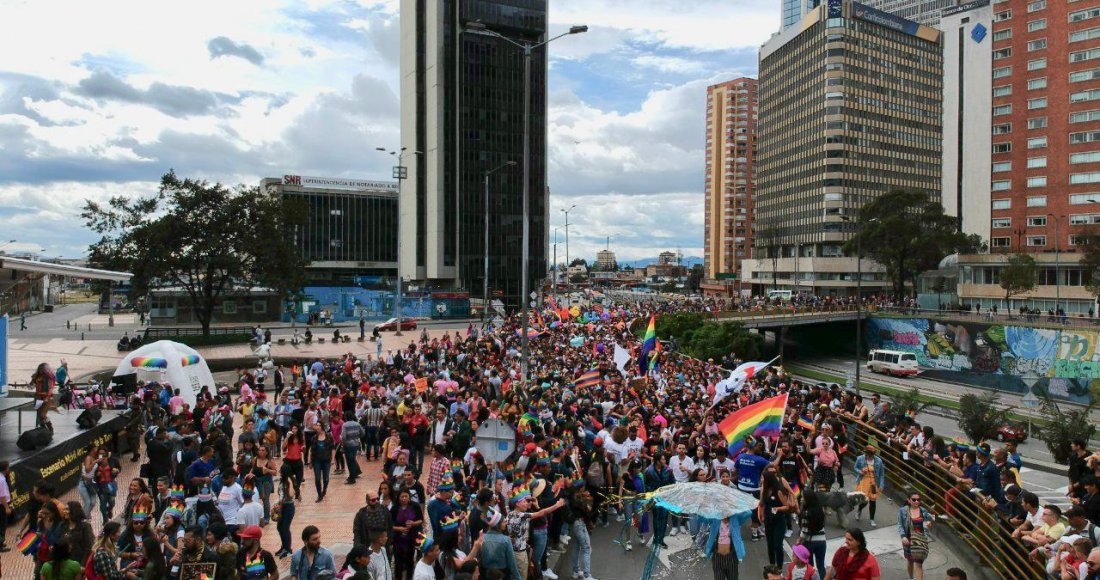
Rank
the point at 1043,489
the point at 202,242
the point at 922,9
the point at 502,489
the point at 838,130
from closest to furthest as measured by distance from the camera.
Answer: the point at 502,489, the point at 1043,489, the point at 202,242, the point at 838,130, the point at 922,9

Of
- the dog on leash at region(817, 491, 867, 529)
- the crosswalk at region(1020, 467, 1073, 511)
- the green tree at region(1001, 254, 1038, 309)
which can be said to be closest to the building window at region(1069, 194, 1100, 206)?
the green tree at region(1001, 254, 1038, 309)

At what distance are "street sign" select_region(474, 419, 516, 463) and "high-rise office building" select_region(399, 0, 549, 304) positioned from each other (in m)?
85.4

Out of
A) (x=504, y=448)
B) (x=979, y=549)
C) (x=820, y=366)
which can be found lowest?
(x=820, y=366)

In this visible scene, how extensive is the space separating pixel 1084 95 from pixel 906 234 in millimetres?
20447

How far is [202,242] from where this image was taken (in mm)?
44281

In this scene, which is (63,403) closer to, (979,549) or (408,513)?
(408,513)

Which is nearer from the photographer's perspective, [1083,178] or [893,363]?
[893,363]

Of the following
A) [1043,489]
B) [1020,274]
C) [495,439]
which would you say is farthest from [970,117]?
[495,439]

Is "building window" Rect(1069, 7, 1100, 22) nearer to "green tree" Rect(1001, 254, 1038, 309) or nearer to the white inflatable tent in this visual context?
"green tree" Rect(1001, 254, 1038, 309)

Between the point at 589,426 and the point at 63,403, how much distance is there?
48.3 ft

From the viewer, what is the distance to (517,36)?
98188mm

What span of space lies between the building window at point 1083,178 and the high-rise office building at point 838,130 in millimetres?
39915

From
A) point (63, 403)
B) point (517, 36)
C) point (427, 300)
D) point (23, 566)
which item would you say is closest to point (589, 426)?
point (23, 566)

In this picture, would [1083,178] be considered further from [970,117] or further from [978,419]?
[978,419]
